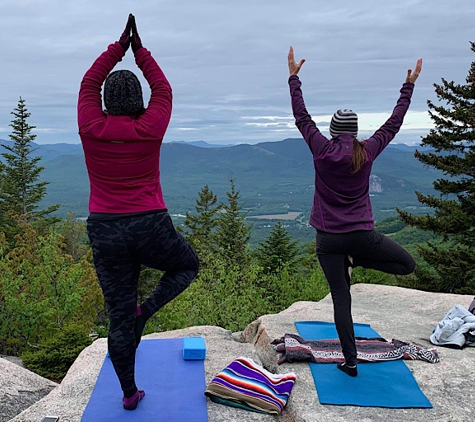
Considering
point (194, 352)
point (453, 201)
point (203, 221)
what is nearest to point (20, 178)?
point (203, 221)

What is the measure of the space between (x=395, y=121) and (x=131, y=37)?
2.35 metres

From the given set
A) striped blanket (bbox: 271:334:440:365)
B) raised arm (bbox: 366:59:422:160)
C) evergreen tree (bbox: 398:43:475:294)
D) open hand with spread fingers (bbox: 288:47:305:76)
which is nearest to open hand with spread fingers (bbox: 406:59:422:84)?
raised arm (bbox: 366:59:422:160)

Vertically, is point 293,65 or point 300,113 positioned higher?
point 293,65

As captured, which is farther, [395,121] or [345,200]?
[395,121]

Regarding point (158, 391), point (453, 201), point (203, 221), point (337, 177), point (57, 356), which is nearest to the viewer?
point (337, 177)

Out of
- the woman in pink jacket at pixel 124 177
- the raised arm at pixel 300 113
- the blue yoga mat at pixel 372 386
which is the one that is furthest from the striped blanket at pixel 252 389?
the raised arm at pixel 300 113

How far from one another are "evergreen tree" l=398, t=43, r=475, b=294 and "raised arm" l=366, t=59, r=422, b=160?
1678 centimetres

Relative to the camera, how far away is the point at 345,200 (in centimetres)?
415

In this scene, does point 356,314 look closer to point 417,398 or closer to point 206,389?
point 417,398

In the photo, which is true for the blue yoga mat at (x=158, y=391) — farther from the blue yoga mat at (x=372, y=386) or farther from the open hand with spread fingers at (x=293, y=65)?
the open hand with spread fingers at (x=293, y=65)

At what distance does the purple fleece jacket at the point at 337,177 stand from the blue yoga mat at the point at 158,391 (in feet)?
5.96

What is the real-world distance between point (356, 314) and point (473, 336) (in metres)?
1.84

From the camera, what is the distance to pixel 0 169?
4153 centimetres

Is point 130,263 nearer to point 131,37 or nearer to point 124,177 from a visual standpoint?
point 124,177
